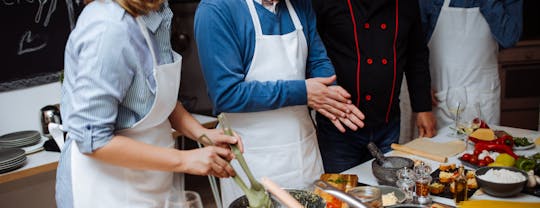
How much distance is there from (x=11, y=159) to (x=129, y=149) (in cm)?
142

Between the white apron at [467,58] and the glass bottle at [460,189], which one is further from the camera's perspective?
the white apron at [467,58]

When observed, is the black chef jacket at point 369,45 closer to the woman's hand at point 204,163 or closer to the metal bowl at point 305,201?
the metal bowl at point 305,201

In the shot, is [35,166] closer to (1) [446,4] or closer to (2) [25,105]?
(2) [25,105]

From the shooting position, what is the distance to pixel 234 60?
1.72 metres

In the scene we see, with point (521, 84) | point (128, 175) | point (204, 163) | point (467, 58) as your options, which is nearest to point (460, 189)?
point (204, 163)

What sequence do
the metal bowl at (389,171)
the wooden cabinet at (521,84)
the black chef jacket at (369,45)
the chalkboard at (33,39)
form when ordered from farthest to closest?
the wooden cabinet at (521,84), the chalkboard at (33,39), the black chef jacket at (369,45), the metal bowl at (389,171)

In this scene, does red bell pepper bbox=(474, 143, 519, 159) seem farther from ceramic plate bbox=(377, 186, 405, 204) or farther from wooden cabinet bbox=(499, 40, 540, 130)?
wooden cabinet bbox=(499, 40, 540, 130)

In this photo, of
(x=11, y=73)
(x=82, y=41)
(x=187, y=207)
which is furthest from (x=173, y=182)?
(x=11, y=73)

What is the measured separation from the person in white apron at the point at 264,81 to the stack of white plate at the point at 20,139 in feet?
4.33

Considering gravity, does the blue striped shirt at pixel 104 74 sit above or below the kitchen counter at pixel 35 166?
above

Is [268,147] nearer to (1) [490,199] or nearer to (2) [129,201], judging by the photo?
(2) [129,201]

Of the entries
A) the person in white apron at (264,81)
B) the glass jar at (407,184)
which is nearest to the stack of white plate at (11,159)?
the person in white apron at (264,81)

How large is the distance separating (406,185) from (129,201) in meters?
0.77

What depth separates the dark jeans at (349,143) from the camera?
2.18 metres
